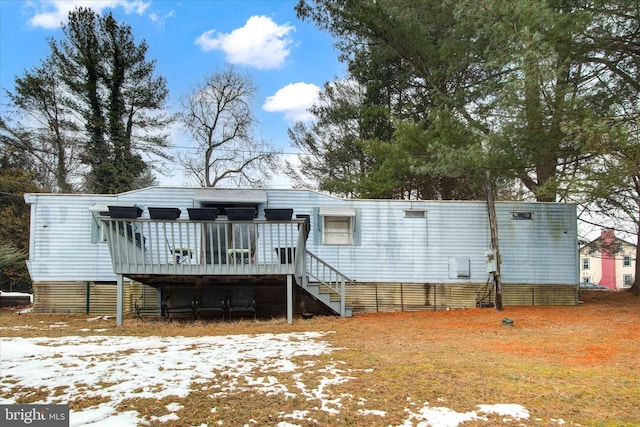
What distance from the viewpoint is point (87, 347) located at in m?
6.10

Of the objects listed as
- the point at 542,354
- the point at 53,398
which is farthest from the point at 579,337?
the point at 53,398

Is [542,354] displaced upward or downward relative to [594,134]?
downward

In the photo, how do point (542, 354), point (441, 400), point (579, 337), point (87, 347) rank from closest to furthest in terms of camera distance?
point (441, 400)
point (542, 354)
point (87, 347)
point (579, 337)

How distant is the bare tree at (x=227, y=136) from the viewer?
71.2 feet

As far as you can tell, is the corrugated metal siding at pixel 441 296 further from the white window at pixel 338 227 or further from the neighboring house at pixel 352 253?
the white window at pixel 338 227

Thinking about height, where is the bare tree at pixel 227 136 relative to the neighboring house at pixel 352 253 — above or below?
above

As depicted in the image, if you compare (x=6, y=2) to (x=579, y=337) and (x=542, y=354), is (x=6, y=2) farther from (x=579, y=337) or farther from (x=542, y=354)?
(x=579, y=337)

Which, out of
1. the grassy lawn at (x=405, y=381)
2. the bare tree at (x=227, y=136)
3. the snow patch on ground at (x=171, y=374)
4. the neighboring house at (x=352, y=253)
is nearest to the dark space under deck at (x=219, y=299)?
the neighboring house at (x=352, y=253)

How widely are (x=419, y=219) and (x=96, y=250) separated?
800 cm

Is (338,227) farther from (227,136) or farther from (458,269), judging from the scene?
(227,136)

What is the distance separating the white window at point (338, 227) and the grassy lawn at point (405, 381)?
337 cm

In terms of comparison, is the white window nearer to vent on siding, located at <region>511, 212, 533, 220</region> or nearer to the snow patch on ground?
vent on siding, located at <region>511, 212, 533, 220</region>

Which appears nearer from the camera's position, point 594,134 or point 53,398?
point 53,398

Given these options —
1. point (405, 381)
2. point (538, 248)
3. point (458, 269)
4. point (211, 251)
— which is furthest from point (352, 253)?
point (405, 381)
